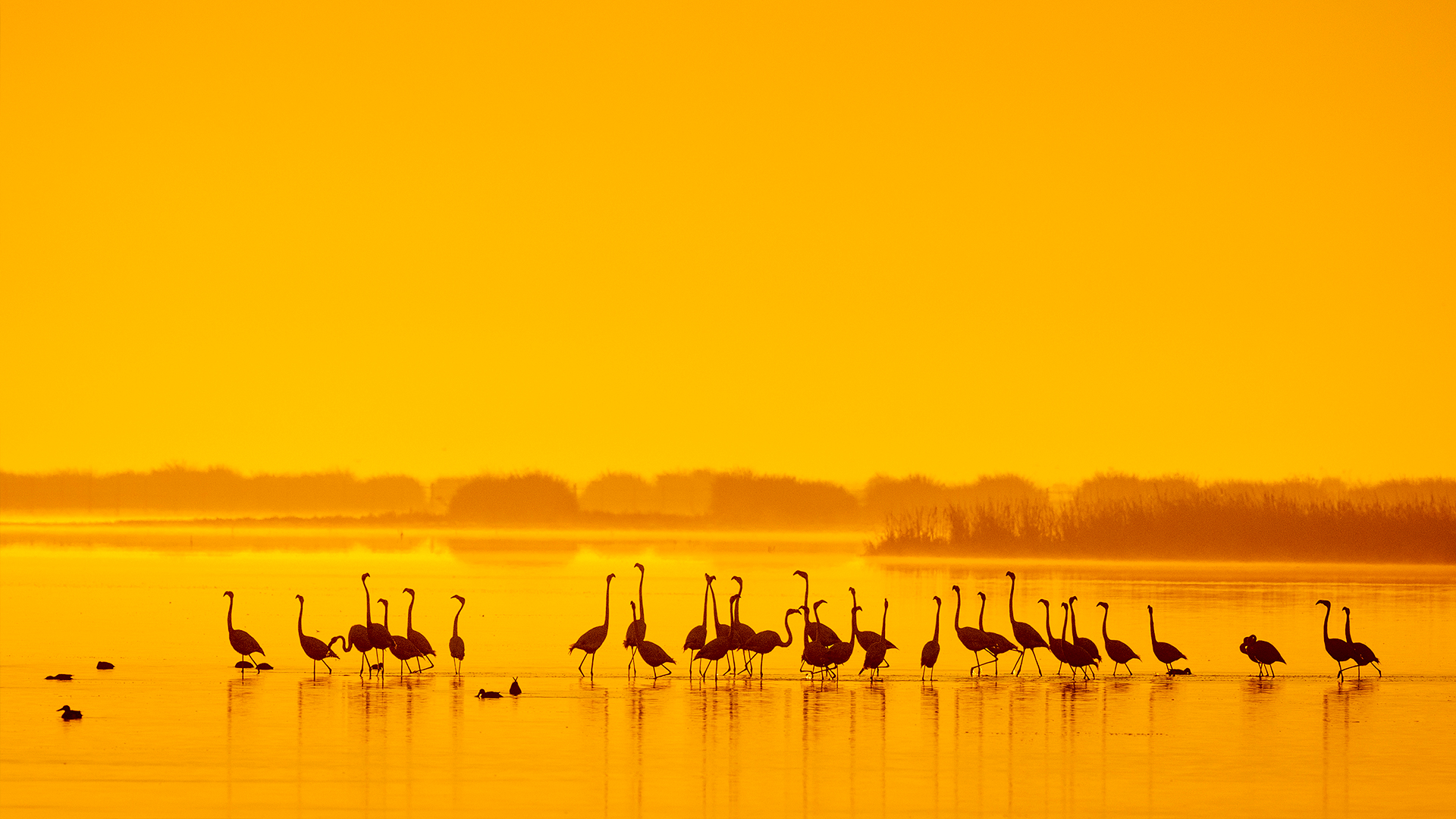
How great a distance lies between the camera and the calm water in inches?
446

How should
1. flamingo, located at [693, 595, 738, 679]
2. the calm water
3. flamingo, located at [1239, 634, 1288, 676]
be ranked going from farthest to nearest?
flamingo, located at [1239, 634, 1288, 676]
flamingo, located at [693, 595, 738, 679]
the calm water

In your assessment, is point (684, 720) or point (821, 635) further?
point (821, 635)

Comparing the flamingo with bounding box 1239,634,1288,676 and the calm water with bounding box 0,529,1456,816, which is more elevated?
the flamingo with bounding box 1239,634,1288,676

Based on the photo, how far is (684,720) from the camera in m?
14.9

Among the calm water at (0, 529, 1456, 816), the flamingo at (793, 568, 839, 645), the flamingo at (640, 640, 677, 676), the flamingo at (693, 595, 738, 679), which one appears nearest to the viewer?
the calm water at (0, 529, 1456, 816)

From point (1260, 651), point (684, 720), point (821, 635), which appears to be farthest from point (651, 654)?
point (1260, 651)

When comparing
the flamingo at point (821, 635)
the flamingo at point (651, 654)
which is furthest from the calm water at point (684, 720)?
the flamingo at point (821, 635)

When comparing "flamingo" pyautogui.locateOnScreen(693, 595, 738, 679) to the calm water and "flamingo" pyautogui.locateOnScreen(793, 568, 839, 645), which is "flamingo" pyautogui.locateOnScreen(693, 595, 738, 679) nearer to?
the calm water

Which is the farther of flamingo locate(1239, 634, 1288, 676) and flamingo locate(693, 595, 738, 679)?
flamingo locate(1239, 634, 1288, 676)

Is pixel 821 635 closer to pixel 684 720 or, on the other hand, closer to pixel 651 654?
pixel 651 654

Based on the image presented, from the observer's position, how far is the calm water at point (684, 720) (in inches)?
446

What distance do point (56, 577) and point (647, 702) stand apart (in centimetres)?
2009

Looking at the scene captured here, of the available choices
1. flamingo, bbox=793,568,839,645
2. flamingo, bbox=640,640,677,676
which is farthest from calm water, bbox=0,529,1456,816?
flamingo, bbox=793,568,839,645

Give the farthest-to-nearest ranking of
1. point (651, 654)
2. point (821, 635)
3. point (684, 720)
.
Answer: point (821, 635), point (651, 654), point (684, 720)
